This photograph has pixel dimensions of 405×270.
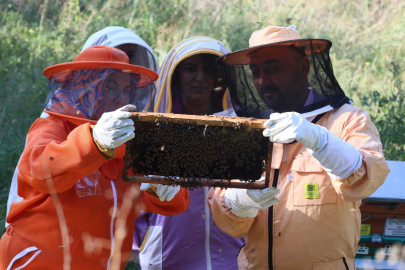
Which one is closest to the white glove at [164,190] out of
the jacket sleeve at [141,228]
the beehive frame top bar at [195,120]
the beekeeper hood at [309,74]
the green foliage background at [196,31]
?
the beehive frame top bar at [195,120]

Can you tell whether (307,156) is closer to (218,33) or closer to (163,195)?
(163,195)

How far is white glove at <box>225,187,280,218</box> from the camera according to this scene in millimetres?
2621

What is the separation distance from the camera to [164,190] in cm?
290

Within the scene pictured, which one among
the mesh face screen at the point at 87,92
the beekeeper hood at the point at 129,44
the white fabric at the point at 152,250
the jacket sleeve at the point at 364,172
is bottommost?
the white fabric at the point at 152,250

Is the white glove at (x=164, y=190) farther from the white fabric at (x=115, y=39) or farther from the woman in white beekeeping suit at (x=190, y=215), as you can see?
the white fabric at (x=115, y=39)

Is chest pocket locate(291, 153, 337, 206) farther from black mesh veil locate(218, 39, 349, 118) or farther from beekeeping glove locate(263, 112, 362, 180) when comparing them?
black mesh veil locate(218, 39, 349, 118)

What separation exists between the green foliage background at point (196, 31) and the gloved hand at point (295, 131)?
4.49 meters

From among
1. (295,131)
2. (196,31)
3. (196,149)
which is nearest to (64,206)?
(196,149)

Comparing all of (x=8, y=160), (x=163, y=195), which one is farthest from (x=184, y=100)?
(x=8, y=160)

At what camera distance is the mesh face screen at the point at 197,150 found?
2.53 metres

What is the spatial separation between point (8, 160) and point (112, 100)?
11.3 ft

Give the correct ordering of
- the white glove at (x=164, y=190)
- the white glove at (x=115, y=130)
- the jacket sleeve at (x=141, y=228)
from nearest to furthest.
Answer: the white glove at (x=115, y=130)
the white glove at (x=164, y=190)
the jacket sleeve at (x=141, y=228)

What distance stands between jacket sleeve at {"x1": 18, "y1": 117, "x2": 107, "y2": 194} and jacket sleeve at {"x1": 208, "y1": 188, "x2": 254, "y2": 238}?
0.92 meters

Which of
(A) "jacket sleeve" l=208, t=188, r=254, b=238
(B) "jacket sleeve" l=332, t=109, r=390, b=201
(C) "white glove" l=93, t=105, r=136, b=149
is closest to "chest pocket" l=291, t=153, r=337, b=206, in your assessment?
(B) "jacket sleeve" l=332, t=109, r=390, b=201
